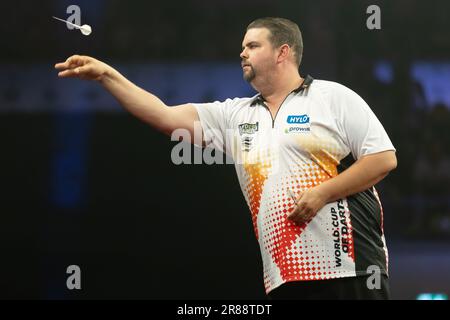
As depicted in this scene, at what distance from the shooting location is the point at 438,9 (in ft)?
13.2

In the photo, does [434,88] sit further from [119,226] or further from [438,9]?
[119,226]

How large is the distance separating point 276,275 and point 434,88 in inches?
75.9

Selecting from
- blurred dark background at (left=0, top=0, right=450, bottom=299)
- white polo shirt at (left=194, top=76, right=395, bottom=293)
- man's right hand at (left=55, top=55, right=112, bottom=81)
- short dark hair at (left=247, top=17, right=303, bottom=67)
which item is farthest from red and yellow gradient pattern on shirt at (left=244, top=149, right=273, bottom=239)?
blurred dark background at (left=0, top=0, right=450, bottom=299)

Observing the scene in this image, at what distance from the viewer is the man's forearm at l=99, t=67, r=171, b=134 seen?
268cm

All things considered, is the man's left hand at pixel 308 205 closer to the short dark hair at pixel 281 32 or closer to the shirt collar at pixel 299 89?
the shirt collar at pixel 299 89

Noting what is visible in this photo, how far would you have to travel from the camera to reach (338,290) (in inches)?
99.6

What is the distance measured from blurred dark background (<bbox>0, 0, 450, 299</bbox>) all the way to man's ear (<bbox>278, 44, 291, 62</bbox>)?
1076 mm

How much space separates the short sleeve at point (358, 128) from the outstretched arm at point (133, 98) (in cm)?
61

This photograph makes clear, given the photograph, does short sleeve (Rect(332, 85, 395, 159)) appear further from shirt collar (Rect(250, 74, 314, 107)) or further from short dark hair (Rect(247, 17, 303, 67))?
short dark hair (Rect(247, 17, 303, 67))

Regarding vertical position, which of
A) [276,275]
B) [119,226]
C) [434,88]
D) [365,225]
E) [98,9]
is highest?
[98,9]

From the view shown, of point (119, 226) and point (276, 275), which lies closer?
point (276, 275)

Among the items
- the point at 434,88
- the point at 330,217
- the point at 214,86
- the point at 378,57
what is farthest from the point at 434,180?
the point at 330,217

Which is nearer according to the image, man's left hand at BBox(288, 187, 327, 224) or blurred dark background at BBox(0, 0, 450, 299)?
man's left hand at BBox(288, 187, 327, 224)

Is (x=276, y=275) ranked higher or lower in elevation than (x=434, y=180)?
lower
